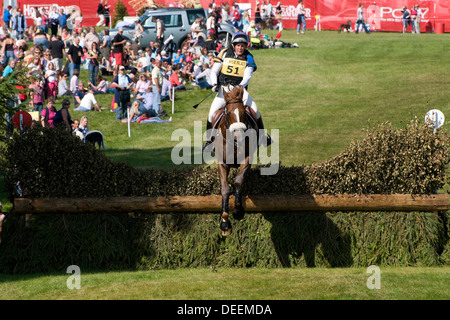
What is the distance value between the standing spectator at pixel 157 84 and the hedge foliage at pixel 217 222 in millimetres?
12623

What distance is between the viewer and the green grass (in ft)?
31.9

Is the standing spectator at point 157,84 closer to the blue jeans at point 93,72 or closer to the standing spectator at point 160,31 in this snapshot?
the blue jeans at point 93,72

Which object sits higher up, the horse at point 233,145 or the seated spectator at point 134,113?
the horse at point 233,145

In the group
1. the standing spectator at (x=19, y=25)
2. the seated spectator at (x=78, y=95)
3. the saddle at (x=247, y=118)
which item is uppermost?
the standing spectator at (x=19, y=25)

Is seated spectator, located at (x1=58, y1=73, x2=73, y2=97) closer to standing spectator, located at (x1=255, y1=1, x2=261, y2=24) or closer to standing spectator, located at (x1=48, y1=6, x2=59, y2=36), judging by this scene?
standing spectator, located at (x1=48, y1=6, x2=59, y2=36)

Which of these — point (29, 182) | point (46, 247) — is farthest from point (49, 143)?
point (46, 247)

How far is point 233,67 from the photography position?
37.3 ft

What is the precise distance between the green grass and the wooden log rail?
114cm

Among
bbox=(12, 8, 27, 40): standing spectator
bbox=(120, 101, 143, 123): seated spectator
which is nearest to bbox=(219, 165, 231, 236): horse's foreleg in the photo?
bbox=(120, 101, 143, 123): seated spectator

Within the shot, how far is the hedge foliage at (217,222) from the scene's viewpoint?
11.9 metres

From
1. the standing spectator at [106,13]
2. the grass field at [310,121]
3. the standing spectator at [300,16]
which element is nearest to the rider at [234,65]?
the grass field at [310,121]

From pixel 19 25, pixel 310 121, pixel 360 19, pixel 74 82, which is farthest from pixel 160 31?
pixel 360 19

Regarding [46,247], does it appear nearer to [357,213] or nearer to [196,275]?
[196,275]

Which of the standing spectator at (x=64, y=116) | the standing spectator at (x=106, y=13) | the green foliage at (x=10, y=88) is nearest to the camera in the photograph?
the green foliage at (x=10, y=88)
